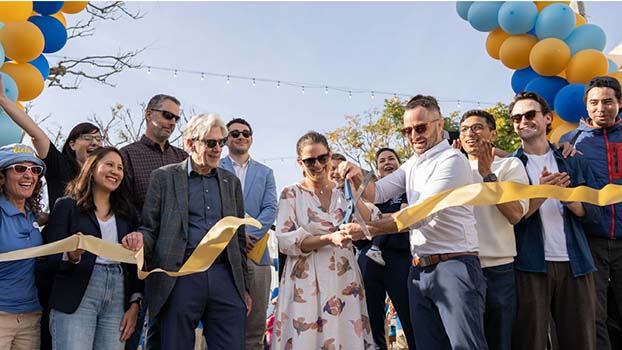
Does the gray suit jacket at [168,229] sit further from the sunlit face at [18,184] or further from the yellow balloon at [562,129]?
the yellow balloon at [562,129]

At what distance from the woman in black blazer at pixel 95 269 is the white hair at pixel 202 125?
523 mm

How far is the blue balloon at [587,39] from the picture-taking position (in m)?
5.81

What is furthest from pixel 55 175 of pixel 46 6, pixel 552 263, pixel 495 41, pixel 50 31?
pixel 495 41

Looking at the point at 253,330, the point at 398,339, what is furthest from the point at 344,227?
the point at 398,339

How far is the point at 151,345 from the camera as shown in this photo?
9.96 ft

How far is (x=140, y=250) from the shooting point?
287cm

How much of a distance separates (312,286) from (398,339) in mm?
3564

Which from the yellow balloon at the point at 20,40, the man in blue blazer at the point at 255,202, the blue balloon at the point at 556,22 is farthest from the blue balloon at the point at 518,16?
the yellow balloon at the point at 20,40

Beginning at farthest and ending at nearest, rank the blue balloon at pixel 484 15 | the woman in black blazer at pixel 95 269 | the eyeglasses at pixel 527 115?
the blue balloon at pixel 484 15 < the eyeglasses at pixel 527 115 < the woman in black blazer at pixel 95 269

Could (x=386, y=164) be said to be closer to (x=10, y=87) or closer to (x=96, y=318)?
(x=96, y=318)

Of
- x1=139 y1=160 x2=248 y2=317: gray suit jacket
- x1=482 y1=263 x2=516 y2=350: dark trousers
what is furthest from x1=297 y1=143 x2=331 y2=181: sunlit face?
x1=482 y1=263 x2=516 y2=350: dark trousers

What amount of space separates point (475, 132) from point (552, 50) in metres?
2.94

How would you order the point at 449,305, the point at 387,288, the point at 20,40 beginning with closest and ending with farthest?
1. the point at 449,305
2. the point at 387,288
3. the point at 20,40

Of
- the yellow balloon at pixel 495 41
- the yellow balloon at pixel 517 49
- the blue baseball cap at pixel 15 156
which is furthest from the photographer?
the yellow balloon at pixel 495 41
